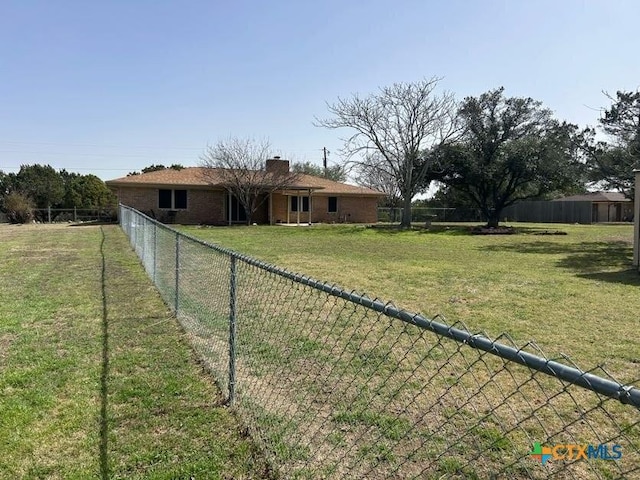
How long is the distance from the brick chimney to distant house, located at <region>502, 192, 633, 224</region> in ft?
75.7

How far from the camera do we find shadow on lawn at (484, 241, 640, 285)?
404 inches

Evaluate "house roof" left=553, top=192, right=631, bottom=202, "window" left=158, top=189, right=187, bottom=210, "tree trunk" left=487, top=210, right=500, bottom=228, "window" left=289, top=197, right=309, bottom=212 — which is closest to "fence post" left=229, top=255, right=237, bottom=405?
"window" left=158, top=189, right=187, bottom=210

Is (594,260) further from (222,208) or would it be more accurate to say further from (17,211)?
(17,211)

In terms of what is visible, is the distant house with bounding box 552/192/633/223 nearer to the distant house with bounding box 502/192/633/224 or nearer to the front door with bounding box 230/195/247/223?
the distant house with bounding box 502/192/633/224

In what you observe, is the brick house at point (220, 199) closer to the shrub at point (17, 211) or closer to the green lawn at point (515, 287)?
the shrub at point (17, 211)

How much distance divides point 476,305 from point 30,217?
1216 inches

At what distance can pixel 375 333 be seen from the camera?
18.4ft

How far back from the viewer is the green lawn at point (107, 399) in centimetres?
293

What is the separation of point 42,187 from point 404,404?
43.4 m

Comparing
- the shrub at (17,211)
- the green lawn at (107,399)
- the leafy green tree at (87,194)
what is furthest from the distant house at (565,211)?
the green lawn at (107,399)

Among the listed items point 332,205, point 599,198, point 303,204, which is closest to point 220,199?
point 303,204

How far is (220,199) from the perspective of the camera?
31.2 metres

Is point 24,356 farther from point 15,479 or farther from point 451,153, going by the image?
point 451,153

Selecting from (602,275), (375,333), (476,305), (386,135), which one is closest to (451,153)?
(386,135)
